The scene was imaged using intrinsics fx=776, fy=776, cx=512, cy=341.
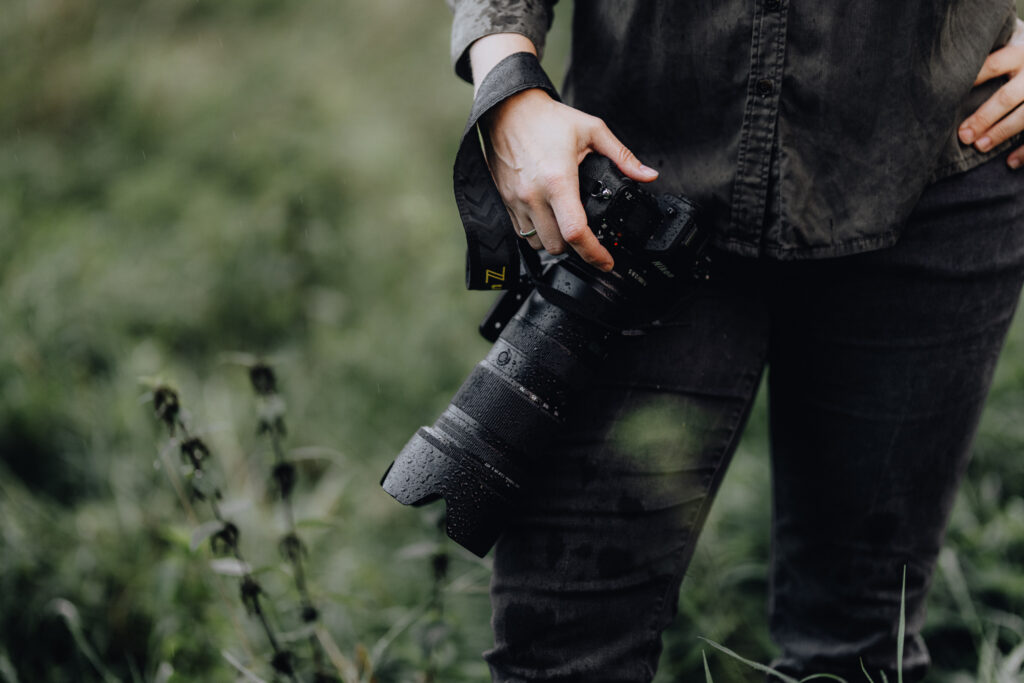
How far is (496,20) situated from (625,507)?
707 mm

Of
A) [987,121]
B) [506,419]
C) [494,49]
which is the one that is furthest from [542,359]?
[987,121]

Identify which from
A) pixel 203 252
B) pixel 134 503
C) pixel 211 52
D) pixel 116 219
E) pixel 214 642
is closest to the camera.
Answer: pixel 214 642

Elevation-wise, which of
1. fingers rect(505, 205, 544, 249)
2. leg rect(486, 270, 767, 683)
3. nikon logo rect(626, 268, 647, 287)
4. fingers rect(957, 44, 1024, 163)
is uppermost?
fingers rect(957, 44, 1024, 163)

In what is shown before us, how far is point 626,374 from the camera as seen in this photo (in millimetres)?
1129

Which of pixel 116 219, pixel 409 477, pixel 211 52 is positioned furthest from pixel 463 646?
pixel 211 52

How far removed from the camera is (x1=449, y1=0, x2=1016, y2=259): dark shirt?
1059 millimetres

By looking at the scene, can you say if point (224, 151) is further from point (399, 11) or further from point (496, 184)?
point (496, 184)

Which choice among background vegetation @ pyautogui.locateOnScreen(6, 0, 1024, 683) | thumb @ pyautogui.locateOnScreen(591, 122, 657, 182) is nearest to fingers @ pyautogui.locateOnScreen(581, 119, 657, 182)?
thumb @ pyautogui.locateOnScreen(591, 122, 657, 182)

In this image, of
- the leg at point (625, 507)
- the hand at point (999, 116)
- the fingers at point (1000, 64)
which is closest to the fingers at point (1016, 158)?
the hand at point (999, 116)

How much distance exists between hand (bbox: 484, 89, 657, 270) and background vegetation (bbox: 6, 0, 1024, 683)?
0.78m

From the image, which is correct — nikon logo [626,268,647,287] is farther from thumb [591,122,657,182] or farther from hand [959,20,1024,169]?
hand [959,20,1024,169]

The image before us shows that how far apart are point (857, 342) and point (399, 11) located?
219 inches

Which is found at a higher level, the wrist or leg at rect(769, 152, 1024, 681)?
the wrist

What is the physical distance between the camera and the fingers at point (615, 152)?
1.01m
